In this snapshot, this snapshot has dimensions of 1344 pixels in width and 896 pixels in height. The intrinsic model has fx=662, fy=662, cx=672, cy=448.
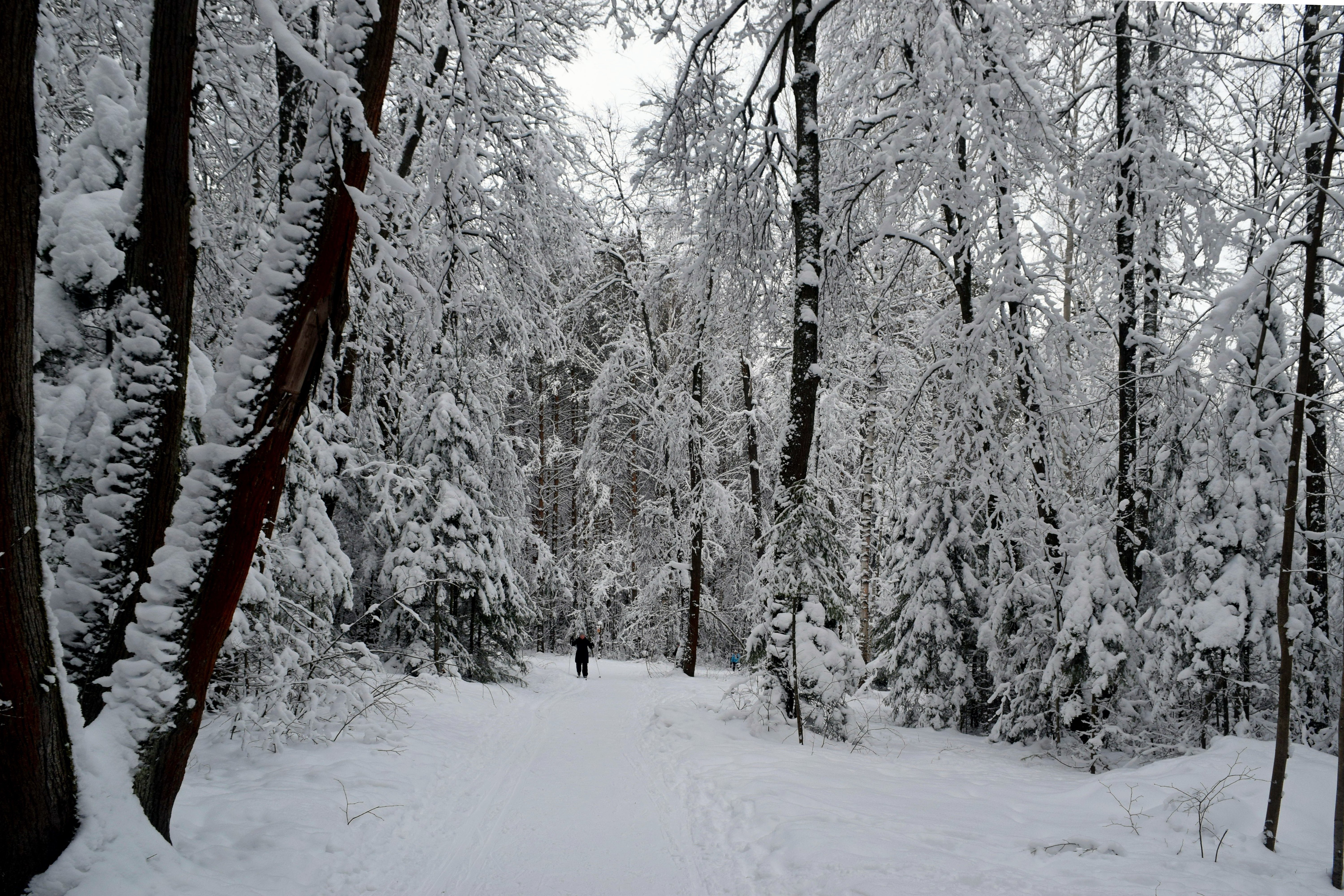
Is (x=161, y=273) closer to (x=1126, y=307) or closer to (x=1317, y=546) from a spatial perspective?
(x=1126, y=307)

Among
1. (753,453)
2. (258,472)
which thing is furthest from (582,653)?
(258,472)

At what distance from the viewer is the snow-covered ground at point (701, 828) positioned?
148 inches

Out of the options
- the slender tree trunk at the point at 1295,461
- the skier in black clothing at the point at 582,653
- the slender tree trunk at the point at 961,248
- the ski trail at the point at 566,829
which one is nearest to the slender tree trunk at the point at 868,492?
the slender tree trunk at the point at 961,248

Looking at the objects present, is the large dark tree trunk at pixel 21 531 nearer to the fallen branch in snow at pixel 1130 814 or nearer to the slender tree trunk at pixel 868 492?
the fallen branch in snow at pixel 1130 814

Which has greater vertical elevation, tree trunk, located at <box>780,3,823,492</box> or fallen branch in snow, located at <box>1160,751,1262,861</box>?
tree trunk, located at <box>780,3,823,492</box>

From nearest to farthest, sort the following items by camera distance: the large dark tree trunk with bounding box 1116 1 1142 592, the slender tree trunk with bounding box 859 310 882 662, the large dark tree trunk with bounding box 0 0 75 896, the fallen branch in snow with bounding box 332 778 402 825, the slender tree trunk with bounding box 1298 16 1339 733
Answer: the large dark tree trunk with bounding box 0 0 75 896, the fallen branch in snow with bounding box 332 778 402 825, the slender tree trunk with bounding box 1298 16 1339 733, the large dark tree trunk with bounding box 1116 1 1142 592, the slender tree trunk with bounding box 859 310 882 662

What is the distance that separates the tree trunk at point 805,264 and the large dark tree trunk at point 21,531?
6.76 metres

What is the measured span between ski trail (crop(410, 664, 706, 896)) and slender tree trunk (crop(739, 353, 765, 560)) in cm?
755

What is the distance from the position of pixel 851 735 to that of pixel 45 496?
25.2 feet

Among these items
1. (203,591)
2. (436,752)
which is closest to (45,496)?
(203,591)

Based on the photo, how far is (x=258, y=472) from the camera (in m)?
3.34

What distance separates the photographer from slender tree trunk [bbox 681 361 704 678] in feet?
52.4

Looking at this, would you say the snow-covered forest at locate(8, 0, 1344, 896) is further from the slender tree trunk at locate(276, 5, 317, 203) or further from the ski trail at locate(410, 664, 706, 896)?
the ski trail at locate(410, 664, 706, 896)

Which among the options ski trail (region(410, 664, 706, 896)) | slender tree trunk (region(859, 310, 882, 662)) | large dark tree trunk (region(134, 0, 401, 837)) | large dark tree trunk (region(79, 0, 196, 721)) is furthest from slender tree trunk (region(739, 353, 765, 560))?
large dark tree trunk (region(79, 0, 196, 721))
